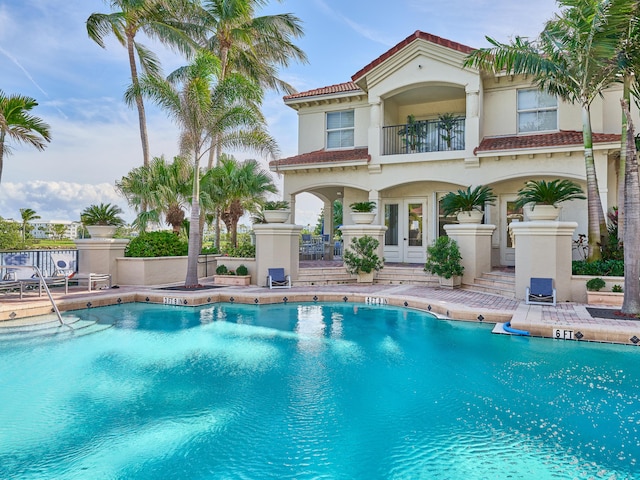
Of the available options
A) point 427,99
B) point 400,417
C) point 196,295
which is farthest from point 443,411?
point 427,99

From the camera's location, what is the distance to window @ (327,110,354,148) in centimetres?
1966

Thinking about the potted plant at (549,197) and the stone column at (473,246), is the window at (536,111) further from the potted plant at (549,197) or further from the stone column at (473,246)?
the potted plant at (549,197)

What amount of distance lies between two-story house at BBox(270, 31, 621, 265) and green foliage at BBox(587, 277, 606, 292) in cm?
447

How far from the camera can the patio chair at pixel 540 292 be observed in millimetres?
10836

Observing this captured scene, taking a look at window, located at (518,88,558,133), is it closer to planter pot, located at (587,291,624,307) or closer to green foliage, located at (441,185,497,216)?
green foliage, located at (441,185,497,216)

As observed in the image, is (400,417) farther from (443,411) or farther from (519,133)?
(519,133)

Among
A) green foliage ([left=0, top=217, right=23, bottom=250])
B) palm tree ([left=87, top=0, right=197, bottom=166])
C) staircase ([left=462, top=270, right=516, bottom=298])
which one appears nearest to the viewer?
staircase ([left=462, top=270, right=516, bottom=298])

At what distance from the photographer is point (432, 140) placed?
A: 17.8 meters

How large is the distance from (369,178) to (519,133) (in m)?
6.19

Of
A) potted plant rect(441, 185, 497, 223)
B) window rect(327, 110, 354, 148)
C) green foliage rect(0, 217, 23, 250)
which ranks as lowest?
green foliage rect(0, 217, 23, 250)

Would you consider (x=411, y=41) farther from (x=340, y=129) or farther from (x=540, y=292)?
(x=540, y=292)

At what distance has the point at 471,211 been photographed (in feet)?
46.5

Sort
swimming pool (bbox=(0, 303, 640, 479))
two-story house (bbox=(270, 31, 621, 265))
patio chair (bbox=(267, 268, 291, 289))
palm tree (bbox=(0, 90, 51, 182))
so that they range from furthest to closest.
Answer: two-story house (bbox=(270, 31, 621, 265))
palm tree (bbox=(0, 90, 51, 182))
patio chair (bbox=(267, 268, 291, 289))
swimming pool (bbox=(0, 303, 640, 479))

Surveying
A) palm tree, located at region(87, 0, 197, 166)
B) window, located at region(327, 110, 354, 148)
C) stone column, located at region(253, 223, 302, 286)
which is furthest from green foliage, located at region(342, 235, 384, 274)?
palm tree, located at region(87, 0, 197, 166)
